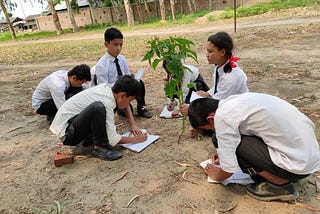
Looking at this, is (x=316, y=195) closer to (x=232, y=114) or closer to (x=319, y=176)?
(x=319, y=176)

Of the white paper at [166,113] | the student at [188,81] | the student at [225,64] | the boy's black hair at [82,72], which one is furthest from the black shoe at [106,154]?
the student at [188,81]

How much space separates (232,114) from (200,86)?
211cm

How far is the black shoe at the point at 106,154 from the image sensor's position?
9.23 feet

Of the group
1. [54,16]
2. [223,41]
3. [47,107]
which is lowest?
[47,107]

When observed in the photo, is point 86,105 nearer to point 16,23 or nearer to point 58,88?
point 58,88

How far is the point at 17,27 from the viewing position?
186 feet

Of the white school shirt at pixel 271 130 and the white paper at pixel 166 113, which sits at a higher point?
the white school shirt at pixel 271 130

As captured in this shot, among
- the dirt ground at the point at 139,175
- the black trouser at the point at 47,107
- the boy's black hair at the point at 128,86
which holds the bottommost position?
the dirt ground at the point at 139,175

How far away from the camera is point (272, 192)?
2.01 metres

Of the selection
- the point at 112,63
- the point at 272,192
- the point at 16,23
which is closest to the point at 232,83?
the point at 272,192

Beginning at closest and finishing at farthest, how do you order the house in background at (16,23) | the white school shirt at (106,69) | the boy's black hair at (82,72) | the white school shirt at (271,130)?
the white school shirt at (271,130) < the boy's black hair at (82,72) < the white school shirt at (106,69) < the house in background at (16,23)

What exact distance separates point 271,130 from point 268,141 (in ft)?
0.30

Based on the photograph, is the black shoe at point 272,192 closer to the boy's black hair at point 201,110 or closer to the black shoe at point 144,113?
the boy's black hair at point 201,110

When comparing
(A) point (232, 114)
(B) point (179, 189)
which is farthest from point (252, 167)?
(B) point (179, 189)
